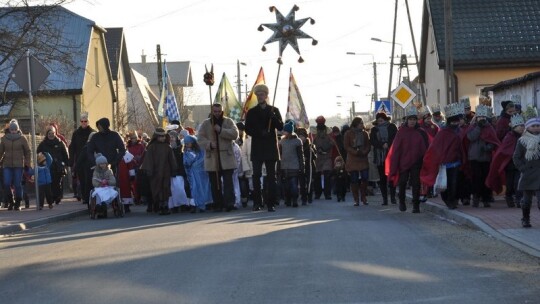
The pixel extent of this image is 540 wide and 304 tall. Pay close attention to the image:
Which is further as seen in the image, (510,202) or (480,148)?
(480,148)

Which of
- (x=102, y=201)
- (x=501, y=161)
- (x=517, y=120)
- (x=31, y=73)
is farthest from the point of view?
(x=31, y=73)

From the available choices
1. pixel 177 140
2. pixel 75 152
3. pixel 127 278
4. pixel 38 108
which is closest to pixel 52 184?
pixel 75 152

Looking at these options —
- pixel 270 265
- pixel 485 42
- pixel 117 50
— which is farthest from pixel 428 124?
pixel 117 50

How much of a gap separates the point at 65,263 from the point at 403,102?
2020 cm

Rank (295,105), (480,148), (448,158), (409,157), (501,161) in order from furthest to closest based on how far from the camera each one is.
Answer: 1. (295,105)
2. (409,157)
3. (480,148)
4. (448,158)
5. (501,161)

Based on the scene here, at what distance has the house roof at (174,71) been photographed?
130625 mm

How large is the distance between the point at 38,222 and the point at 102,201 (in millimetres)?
1445

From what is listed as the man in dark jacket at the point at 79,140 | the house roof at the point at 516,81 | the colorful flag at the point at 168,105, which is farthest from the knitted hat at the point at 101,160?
the colorful flag at the point at 168,105

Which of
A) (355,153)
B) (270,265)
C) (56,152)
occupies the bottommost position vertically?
(270,265)

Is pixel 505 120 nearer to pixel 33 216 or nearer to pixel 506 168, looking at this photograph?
pixel 506 168

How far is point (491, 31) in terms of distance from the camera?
4200 cm

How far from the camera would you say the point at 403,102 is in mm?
30156

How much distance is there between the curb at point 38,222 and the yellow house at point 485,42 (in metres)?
22.2

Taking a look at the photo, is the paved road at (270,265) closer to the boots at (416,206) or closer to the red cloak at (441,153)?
the red cloak at (441,153)
